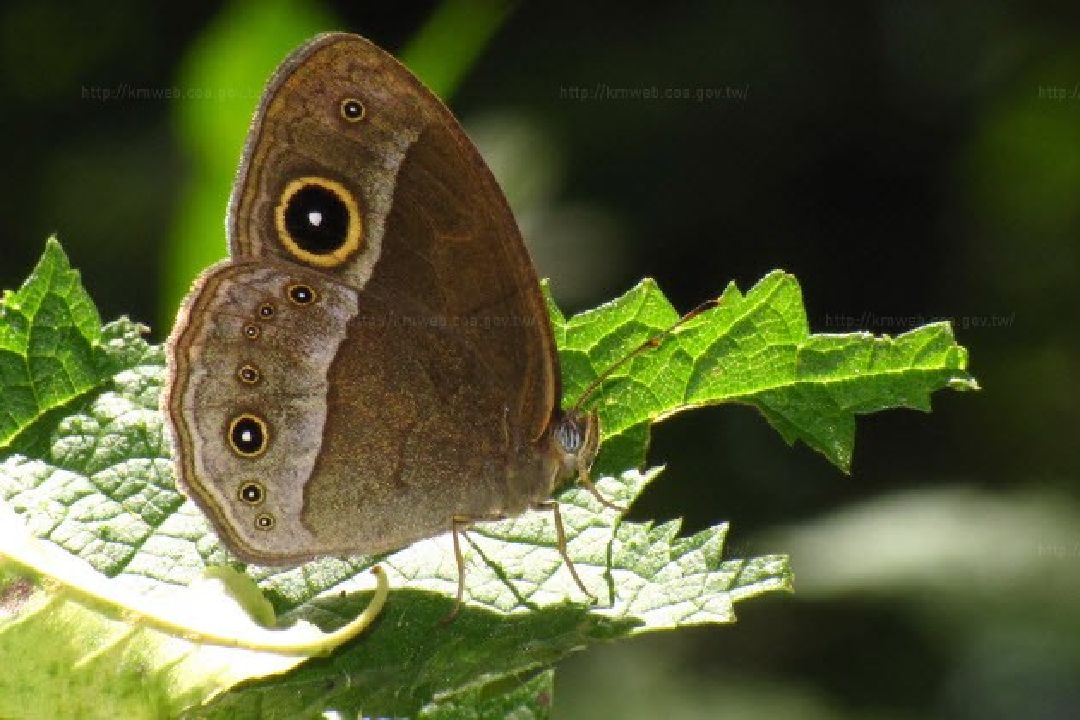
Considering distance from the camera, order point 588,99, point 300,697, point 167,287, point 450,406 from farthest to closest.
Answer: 1. point 588,99
2. point 167,287
3. point 450,406
4. point 300,697

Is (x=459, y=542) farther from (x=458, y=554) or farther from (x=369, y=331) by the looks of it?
(x=369, y=331)

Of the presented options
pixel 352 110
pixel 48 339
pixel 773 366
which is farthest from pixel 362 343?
pixel 773 366

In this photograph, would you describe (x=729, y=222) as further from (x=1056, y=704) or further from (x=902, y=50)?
(x=1056, y=704)

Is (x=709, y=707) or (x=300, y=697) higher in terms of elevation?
(x=300, y=697)

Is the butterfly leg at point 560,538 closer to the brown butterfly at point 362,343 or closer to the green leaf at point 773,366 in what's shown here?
the brown butterfly at point 362,343

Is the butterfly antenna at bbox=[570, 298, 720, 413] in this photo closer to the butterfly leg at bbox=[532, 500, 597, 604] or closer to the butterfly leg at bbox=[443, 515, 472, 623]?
the butterfly leg at bbox=[532, 500, 597, 604]

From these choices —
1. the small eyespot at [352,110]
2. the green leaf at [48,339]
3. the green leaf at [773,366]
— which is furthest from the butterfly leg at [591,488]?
the green leaf at [48,339]

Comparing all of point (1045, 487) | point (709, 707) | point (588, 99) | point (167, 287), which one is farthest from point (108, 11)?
point (1045, 487)
